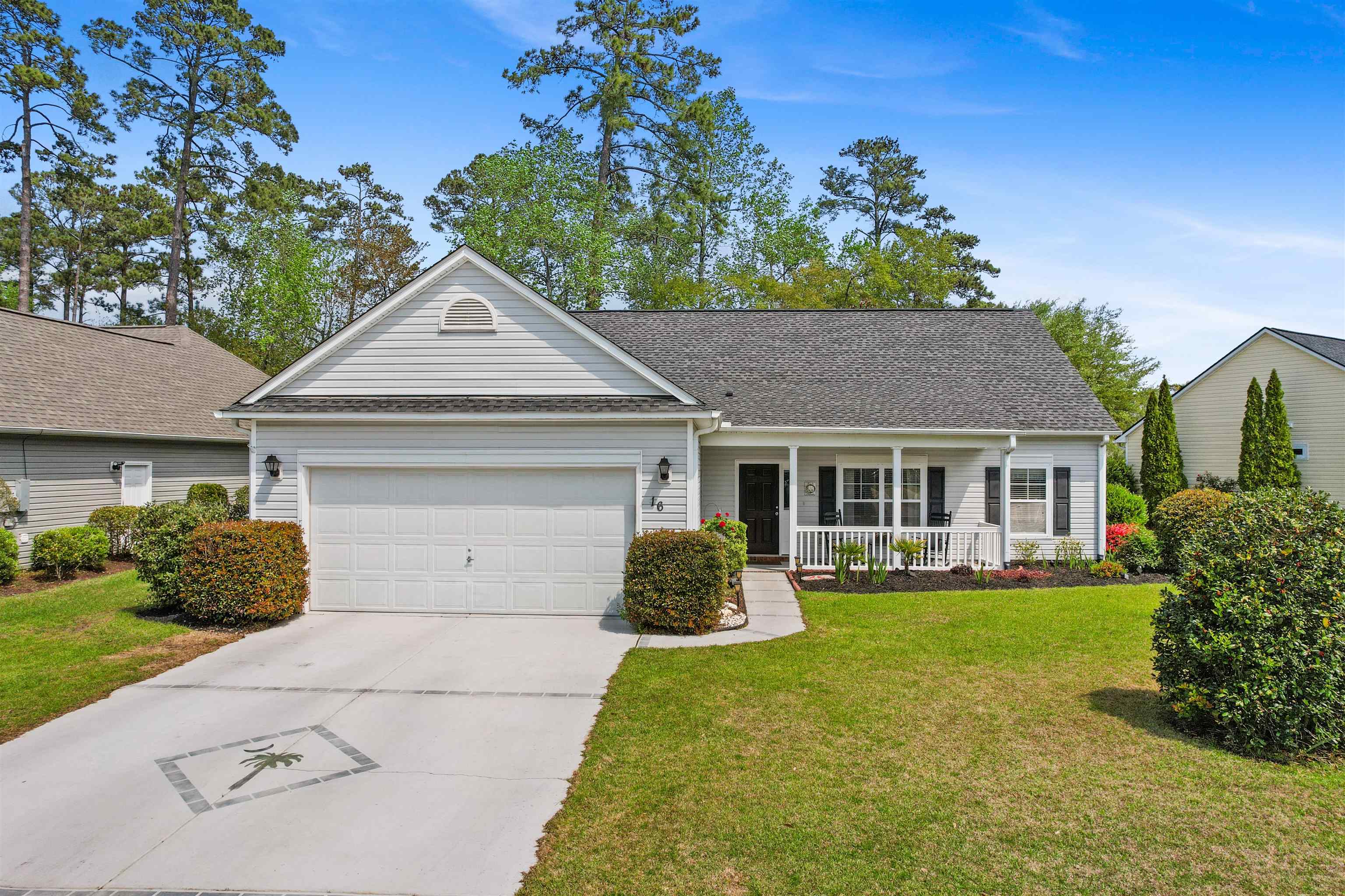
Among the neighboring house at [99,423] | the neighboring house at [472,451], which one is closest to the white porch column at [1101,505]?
the neighboring house at [472,451]

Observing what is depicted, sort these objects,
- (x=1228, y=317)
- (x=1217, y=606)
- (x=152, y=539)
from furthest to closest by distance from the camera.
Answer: (x=1228, y=317), (x=152, y=539), (x=1217, y=606)

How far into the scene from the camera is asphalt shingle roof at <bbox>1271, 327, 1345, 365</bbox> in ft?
66.8

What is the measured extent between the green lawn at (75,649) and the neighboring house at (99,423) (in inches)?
134

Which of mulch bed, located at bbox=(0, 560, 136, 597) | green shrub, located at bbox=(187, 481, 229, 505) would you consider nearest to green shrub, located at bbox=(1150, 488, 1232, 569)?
green shrub, located at bbox=(187, 481, 229, 505)

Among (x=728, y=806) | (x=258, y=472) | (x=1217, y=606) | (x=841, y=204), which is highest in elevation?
(x=841, y=204)

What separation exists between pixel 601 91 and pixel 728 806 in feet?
98.4

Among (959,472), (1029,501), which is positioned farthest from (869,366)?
(1029,501)

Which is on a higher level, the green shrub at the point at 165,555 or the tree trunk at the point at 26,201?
the tree trunk at the point at 26,201

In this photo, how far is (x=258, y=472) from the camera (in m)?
10.5

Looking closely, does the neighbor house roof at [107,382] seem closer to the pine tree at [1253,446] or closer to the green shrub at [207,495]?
the green shrub at [207,495]

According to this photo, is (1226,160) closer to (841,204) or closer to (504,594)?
(504,594)

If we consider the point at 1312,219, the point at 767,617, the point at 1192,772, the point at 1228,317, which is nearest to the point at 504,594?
the point at 767,617

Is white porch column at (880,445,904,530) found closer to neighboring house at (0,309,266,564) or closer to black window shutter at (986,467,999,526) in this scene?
black window shutter at (986,467,999,526)

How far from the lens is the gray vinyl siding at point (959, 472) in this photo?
1496 centimetres
